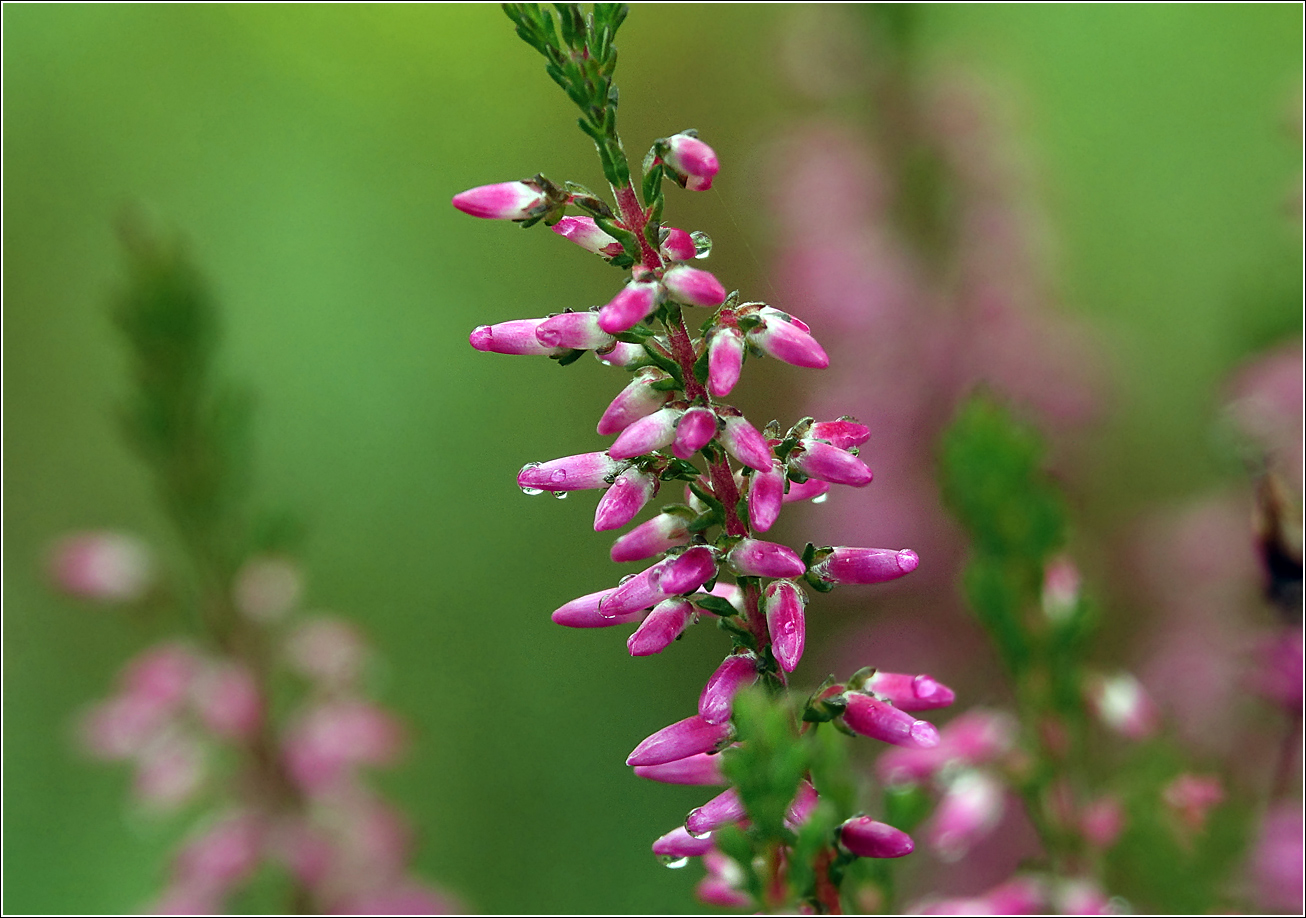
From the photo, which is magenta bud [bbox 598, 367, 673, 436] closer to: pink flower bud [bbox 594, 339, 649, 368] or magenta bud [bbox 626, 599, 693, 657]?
pink flower bud [bbox 594, 339, 649, 368]

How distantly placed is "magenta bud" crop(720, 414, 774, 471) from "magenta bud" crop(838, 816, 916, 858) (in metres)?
0.27

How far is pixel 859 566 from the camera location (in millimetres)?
737

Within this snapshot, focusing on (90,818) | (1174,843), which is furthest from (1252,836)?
(90,818)

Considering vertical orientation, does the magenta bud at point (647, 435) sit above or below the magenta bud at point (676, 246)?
below

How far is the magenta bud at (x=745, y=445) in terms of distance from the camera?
2.22 ft

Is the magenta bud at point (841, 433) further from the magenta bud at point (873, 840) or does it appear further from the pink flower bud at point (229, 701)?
the pink flower bud at point (229, 701)

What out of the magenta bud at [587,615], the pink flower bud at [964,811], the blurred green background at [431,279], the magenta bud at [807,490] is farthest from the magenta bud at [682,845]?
the blurred green background at [431,279]

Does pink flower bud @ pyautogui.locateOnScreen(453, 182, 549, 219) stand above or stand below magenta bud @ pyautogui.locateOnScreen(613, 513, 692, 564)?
above

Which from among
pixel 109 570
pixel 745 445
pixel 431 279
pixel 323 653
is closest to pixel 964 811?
pixel 745 445

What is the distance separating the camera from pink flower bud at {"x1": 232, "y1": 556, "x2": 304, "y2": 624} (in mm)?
1832

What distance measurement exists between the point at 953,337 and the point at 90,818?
274cm

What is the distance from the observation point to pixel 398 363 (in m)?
4.05

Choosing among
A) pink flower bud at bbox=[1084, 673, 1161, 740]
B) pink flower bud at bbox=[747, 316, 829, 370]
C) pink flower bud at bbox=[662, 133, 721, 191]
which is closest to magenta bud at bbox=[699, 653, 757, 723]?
pink flower bud at bbox=[747, 316, 829, 370]

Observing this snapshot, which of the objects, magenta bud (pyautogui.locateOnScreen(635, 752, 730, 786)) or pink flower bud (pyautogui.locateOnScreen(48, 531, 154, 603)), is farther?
pink flower bud (pyautogui.locateOnScreen(48, 531, 154, 603))
